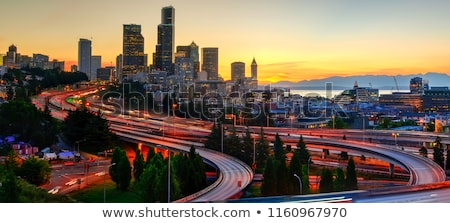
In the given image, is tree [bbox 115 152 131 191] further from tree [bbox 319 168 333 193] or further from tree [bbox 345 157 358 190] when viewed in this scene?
tree [bbox 345 157 358 190]

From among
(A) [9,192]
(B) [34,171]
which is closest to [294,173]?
(A) [9,192]

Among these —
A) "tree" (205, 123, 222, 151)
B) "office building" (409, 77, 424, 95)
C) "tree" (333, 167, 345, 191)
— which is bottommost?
"tree" (333, 167, 345, 191)

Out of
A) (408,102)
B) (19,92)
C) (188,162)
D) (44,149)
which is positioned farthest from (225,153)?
(408,102)

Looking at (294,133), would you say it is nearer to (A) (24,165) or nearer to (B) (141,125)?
(B) (141,125)

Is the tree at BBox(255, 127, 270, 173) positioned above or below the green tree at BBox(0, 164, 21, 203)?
below

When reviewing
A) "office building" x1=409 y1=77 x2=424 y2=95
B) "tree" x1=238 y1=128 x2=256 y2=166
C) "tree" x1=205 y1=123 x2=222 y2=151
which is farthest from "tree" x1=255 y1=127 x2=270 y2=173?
"office building" x1=409 y1=77 x2=424 y2=95
